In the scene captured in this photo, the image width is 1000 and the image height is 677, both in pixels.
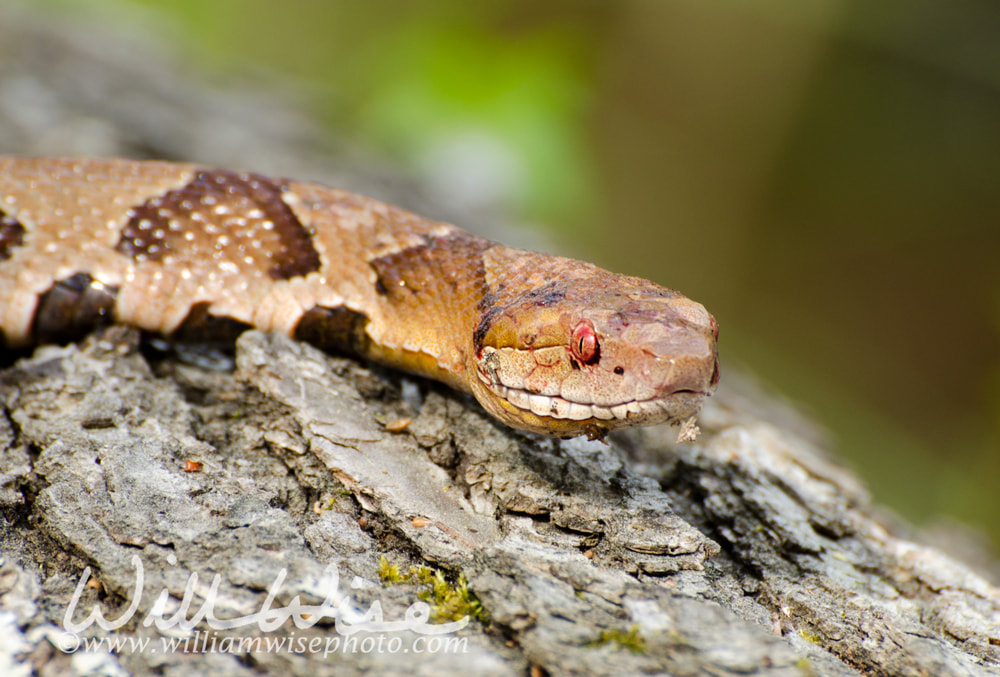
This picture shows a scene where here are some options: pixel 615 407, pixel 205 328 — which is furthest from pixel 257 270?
pixel 615 407

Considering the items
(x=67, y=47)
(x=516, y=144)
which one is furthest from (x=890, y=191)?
(x=67, y=47)

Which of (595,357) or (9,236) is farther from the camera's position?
(9,236)

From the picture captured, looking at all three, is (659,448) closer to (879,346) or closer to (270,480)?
(270,480)

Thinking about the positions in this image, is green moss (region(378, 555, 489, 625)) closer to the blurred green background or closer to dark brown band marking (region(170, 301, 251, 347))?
dark brown band marking (region(170, 301, 251, 347))

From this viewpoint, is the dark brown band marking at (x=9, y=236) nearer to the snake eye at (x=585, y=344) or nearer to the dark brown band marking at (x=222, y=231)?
the dark brown band marking at (x=222, y=231)

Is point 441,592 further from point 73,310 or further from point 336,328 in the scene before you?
point 73,310

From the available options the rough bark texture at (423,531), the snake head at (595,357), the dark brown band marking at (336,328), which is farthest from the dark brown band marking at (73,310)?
the snake head at (595,357)

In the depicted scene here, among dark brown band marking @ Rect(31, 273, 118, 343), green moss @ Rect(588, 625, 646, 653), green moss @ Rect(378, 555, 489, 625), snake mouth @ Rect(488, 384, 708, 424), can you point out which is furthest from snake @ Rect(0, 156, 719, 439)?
green moss @ Rect(588, 625, 646, 653)
